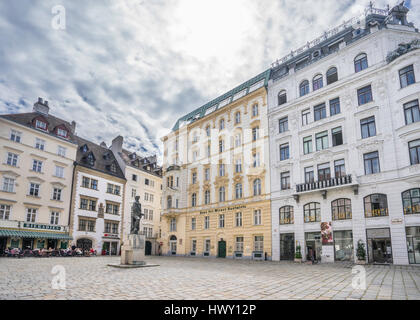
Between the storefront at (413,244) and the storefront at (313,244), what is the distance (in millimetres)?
7345

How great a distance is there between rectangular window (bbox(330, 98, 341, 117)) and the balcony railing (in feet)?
22.0

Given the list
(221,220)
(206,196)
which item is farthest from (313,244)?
(206,196)

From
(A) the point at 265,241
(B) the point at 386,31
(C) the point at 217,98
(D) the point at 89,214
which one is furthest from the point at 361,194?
(D) the point at 89,214

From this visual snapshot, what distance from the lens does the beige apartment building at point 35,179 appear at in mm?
35688

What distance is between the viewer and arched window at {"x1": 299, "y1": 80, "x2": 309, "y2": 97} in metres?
33.2

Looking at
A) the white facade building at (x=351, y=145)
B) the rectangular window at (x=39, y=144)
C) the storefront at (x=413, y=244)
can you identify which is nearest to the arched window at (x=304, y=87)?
the white facade building at (x=351, y=145)

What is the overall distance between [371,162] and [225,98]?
74.4 ft

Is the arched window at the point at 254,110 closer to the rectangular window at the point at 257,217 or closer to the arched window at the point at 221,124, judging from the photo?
the arched window at the point at 221,124

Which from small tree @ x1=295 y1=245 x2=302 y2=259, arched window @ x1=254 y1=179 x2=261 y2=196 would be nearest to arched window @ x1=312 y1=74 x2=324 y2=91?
arched window @ x1=254 y1=179 x2=261 y2=196

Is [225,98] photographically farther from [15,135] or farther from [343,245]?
[15,135]

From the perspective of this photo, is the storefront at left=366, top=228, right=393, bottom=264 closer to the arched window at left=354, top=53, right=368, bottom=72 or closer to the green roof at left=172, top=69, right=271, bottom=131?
the arched window at left=354, top=53, right=368, bottom=72

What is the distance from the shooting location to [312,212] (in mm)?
29703
